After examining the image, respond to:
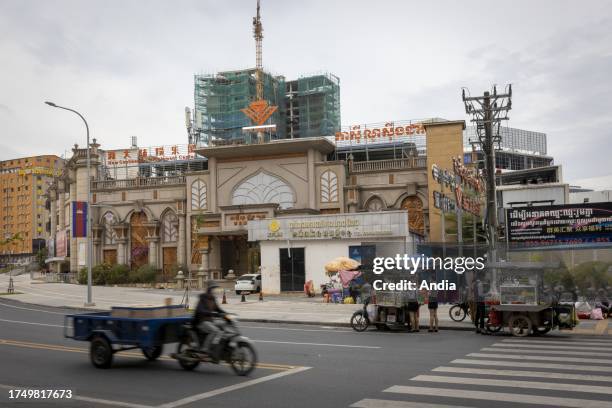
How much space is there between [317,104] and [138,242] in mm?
39228

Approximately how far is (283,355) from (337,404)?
5.57 meters

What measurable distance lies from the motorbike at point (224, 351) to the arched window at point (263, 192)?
140 ft

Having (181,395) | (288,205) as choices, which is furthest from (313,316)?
(288,205)

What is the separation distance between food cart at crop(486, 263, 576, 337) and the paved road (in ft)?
2.07

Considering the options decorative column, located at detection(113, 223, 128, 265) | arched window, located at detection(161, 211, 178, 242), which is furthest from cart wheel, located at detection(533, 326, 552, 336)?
decorative column, located at detection(113, 223, 128, 265)

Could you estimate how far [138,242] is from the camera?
206 feet

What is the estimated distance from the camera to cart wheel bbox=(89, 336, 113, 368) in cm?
1298

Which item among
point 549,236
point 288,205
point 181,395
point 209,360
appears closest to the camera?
point 181,395

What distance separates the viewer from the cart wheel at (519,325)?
744 inches

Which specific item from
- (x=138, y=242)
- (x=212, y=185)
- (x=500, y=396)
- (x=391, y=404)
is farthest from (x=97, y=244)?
(x=500, y=396)

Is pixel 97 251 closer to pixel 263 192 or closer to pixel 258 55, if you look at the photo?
pixel 263 192

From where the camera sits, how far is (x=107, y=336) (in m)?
13.1

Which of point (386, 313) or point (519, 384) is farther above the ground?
point (386, 313)

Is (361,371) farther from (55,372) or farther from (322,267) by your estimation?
(322,267)
